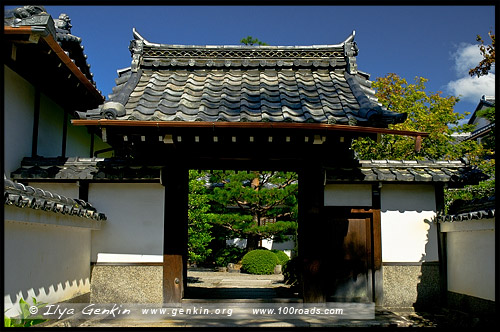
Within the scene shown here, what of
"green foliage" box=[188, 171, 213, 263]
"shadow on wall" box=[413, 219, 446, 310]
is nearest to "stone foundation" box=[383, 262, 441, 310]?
"shadow on wall" box=[413, 219, 446, 310]

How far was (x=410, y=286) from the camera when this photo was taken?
874cm

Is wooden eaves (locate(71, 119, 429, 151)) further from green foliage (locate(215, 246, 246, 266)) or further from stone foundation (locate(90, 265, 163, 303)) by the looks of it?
green foliage (locate(215, 246, 246, 266))

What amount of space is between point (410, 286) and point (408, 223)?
1193 millimetres

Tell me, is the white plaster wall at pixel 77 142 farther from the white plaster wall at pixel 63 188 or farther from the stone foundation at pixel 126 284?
the stone foundation at pixel 126 284

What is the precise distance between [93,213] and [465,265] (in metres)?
6.60

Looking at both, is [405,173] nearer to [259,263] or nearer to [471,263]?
[471,263]

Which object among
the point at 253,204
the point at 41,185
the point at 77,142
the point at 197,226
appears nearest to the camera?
the point at 41,185

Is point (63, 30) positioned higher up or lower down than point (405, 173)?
higher up

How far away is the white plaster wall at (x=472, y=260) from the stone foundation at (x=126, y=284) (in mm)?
5397

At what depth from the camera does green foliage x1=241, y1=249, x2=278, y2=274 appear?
69.8 ft

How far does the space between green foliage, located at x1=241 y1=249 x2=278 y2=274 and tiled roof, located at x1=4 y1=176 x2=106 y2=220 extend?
46.1ft

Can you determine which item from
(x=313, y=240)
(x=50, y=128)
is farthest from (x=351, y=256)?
(x=50, y=128)

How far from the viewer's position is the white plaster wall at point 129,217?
8.48 metres

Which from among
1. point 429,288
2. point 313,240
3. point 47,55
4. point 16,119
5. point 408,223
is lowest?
point 429,288
